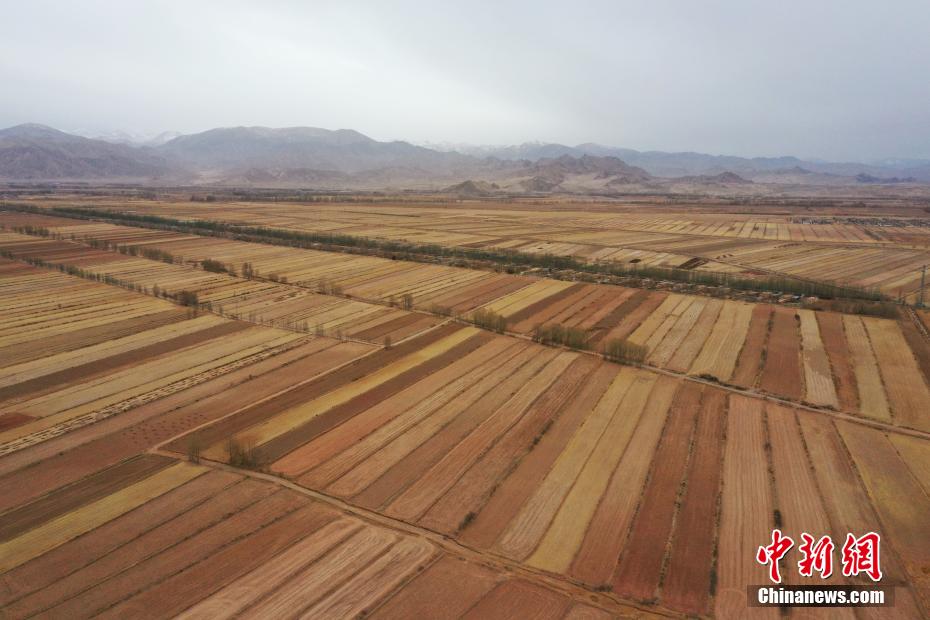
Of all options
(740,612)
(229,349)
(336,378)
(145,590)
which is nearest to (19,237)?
(229,349)

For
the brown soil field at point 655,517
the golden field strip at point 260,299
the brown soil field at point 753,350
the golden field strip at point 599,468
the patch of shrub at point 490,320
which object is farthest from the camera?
the golden field strip at point 260,299

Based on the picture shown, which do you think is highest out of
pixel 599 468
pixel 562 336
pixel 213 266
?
pixel 213 266

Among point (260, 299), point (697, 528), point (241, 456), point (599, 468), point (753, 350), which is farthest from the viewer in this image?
point (260, 299)

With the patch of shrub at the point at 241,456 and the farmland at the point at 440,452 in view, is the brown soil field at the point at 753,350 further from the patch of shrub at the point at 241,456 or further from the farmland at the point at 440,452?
the patch of shrub at the point at 241,456

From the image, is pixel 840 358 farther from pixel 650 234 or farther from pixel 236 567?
pixel 650 234

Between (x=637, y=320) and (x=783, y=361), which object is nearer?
(x=783, y=361)

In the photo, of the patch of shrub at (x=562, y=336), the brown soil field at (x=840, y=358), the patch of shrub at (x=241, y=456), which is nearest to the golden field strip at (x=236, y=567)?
the patch of shrub at (x=241, y=456)

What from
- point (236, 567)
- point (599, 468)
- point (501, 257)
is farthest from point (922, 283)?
point (236, 567)
